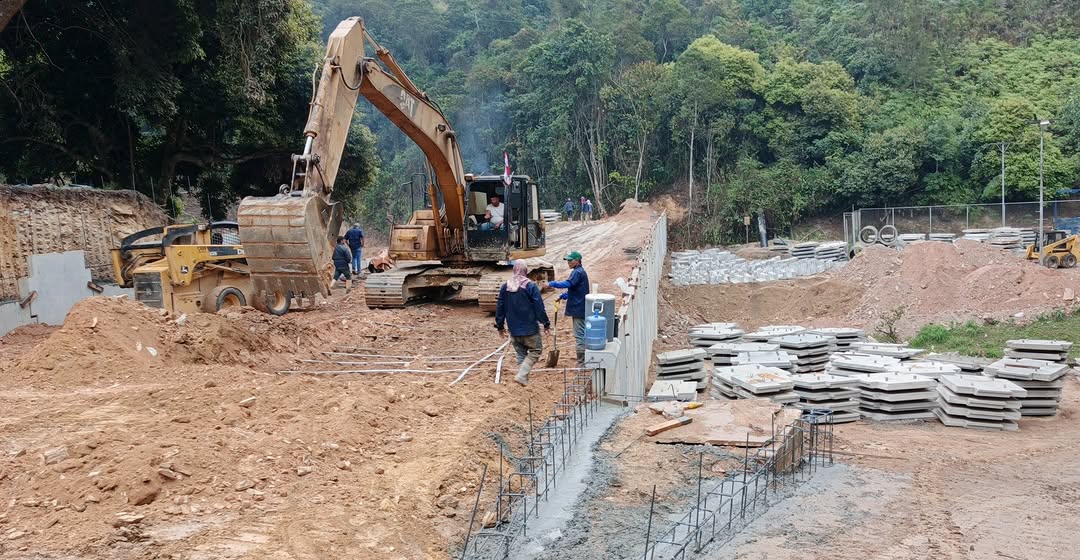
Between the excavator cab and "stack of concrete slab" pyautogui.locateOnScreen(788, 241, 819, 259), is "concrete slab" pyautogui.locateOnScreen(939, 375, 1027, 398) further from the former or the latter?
"stack of concrete slab" pyautogui.locateOnScreen(788, 241, 819, 259)

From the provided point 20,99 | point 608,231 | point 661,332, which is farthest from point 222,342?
point 608,231

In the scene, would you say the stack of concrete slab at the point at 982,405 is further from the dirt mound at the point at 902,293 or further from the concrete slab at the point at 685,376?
the dirt mound at the point at 902,293

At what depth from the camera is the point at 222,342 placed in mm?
11141

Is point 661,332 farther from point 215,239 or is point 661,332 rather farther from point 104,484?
point 104,484

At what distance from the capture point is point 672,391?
36.1 feet

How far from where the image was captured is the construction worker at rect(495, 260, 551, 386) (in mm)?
9469

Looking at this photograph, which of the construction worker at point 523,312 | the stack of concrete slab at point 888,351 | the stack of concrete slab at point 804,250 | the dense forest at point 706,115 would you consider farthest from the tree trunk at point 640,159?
the construction worker at point 523,312

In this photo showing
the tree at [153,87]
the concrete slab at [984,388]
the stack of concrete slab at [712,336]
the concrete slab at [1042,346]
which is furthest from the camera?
the tree at [153,87]

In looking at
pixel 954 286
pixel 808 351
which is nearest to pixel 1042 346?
pixel 808 351

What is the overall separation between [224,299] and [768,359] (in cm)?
1005

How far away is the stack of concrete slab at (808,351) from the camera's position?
1452 cm

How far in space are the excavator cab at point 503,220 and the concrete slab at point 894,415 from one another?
7075 millimetres

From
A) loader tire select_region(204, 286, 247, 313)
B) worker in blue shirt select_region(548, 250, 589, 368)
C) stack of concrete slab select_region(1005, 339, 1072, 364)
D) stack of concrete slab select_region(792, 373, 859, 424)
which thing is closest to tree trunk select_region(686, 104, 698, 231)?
stack of concrete slab select_region(1005, 339, 1072, 364)

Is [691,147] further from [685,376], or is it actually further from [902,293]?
[685,376]
